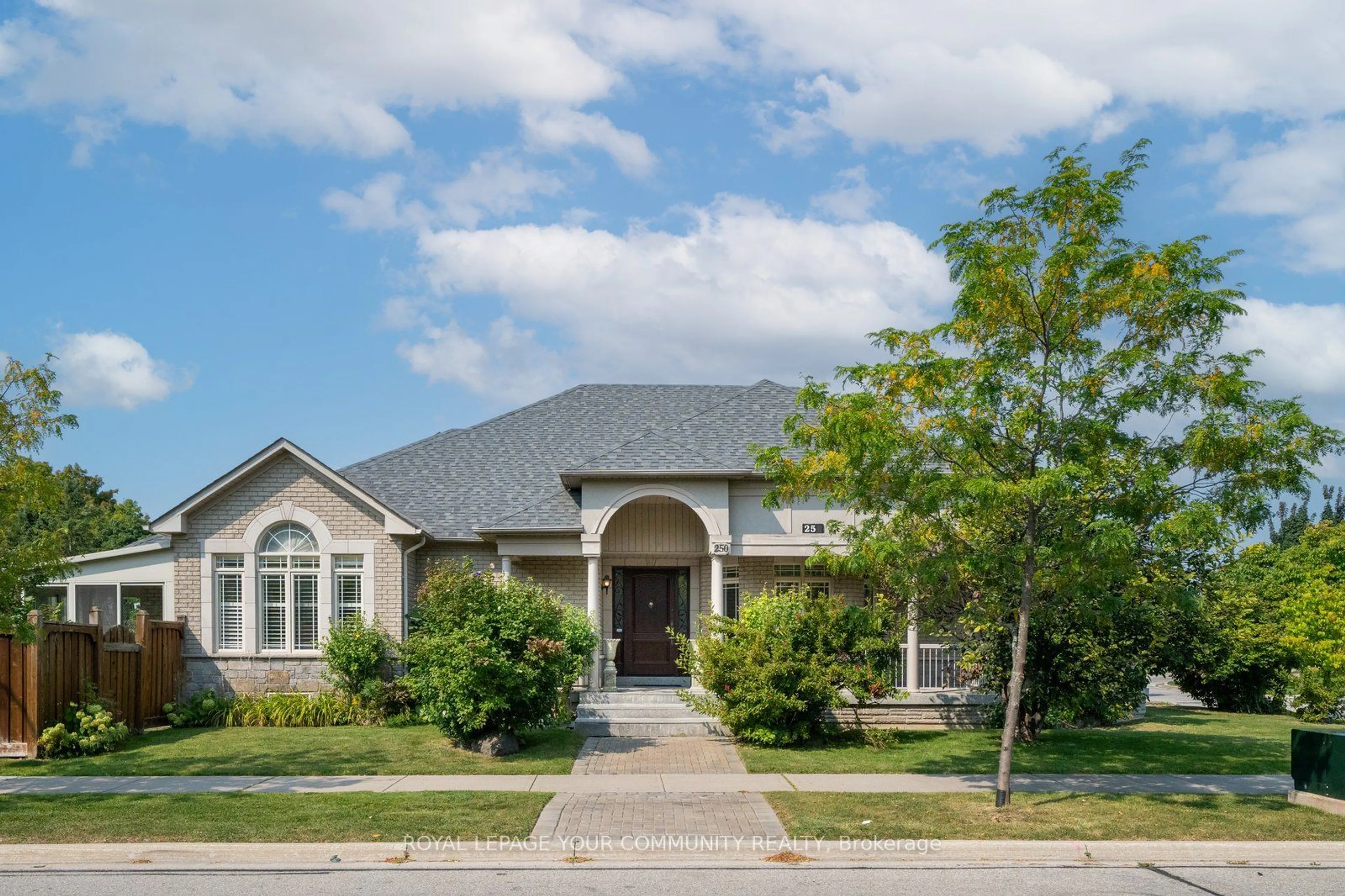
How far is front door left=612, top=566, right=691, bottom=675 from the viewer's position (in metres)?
22.4

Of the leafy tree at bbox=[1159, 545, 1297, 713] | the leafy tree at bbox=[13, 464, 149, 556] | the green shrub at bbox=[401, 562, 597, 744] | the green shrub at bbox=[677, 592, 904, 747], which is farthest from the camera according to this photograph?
the leafy tree at bbox=[13, 464, 149, 556]

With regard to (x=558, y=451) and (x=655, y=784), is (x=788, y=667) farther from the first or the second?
(x=558, y=451)

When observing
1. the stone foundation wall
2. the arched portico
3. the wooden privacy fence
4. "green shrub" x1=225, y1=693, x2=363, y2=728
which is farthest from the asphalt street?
the arched portico

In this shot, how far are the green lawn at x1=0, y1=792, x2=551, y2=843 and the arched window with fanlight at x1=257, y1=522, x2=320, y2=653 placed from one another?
7948mm

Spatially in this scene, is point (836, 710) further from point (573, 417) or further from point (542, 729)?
point (573, 417)

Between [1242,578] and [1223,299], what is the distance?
76.2 feet

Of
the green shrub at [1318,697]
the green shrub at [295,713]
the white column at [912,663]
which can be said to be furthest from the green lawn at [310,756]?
the green shrub at [1318,697]

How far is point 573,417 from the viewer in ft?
86.0

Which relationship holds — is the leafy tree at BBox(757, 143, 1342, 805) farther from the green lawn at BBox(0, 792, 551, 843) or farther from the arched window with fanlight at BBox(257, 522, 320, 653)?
the arched window with fanlight at BBox(257, 522, 320, 653)

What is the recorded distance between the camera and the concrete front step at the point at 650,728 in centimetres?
1772

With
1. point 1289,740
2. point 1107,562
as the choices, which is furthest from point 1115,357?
point 1289,740

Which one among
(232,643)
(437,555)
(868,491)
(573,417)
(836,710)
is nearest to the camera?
(868,491)

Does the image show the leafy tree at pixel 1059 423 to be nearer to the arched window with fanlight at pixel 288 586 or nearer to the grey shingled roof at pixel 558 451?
the grey shingled roof at pixel 558 451

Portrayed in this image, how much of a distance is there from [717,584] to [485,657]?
5.61 metres
